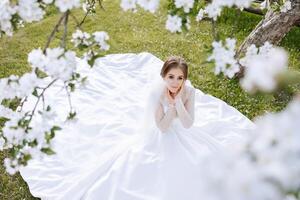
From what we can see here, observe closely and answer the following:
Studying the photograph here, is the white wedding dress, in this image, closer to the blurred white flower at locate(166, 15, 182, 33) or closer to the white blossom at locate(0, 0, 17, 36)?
the blurred white flower at locate(166, 15, 182, 33)

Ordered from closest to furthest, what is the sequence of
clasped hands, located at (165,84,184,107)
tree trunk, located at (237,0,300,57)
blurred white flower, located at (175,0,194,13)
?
blurred white flower, located at (175,0,194,13) → clasped hands, located at (165,84,184,107) → tree trunk, located at (237,0,300,57)

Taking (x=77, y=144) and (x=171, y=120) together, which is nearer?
(x=171, y=120)

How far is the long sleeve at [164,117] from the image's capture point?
495 cm

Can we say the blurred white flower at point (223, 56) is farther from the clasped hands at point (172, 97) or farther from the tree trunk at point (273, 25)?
the tree trunk at point (273, 25)

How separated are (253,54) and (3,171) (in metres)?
3.62

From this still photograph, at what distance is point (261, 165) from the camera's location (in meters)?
1.30

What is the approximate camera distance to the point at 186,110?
16.9 ft

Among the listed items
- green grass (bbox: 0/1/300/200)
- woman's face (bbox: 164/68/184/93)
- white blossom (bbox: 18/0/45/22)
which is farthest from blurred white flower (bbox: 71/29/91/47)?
green grass (bbox: 0/1/300/200)

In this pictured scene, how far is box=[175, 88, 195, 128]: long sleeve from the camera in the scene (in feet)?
16.3

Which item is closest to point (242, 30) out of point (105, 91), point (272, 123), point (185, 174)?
point (105, 91)

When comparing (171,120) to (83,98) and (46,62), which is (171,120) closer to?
(83,98)

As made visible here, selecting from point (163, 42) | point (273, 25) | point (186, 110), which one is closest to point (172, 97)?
point (186, 110)

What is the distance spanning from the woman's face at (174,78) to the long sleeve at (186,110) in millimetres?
148

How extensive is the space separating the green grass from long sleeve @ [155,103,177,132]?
6.20ft
